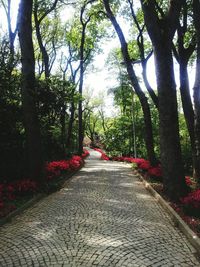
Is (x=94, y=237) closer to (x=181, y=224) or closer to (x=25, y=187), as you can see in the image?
(x=181, y=224)

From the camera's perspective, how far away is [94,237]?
6133mm

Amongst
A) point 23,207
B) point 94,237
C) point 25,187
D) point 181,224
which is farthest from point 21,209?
point 181,224

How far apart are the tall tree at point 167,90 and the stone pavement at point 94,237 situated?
1279 mm

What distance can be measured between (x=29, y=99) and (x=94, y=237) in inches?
282

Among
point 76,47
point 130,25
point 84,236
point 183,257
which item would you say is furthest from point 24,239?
point 76,47

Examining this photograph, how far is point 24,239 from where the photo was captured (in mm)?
6070

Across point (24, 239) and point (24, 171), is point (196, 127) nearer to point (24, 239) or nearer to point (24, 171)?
point (24, 171)

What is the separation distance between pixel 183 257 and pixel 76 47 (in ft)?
93.9

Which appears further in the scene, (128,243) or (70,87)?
(70,87)

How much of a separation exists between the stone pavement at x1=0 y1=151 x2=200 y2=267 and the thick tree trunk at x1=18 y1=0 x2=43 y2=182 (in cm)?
245

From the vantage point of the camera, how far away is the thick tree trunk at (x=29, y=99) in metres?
12.0

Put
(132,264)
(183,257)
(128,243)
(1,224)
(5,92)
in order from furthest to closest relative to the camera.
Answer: (5,92) < (1,224) < (128,243) < (183,257) < (132,264)

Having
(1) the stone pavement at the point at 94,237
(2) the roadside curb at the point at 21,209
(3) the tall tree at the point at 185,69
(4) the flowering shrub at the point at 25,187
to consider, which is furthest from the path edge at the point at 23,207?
(3) the tall tree at the point at 185,69

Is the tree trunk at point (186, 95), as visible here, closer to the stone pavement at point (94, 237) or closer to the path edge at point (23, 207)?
the stone pavement at point (94, 237)
